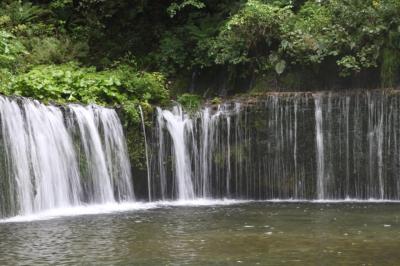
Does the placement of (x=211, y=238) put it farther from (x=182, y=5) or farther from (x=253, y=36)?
(x=182, y=5)

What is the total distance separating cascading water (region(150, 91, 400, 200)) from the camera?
57.1 ft

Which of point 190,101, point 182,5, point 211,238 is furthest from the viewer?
point 182,5

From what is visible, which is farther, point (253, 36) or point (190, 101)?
point (253, 36)

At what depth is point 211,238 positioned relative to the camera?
10.4 m

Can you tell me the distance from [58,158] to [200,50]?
702 cm

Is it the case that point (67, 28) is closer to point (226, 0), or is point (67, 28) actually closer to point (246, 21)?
point (226, 0)

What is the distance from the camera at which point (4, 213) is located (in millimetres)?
13445

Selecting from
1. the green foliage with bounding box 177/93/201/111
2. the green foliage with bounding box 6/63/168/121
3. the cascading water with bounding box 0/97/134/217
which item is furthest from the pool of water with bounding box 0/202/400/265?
the green foliage with bounding box 177/93/201/111

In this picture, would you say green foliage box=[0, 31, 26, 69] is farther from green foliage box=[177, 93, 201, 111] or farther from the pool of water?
the pool of water

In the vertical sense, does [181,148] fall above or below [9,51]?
below

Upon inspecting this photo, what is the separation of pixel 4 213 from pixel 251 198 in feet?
22.7

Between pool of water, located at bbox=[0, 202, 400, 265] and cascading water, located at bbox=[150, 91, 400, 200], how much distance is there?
2.96m

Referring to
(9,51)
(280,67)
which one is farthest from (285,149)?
(9,51)

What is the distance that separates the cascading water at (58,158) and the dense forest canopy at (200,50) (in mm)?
1045
